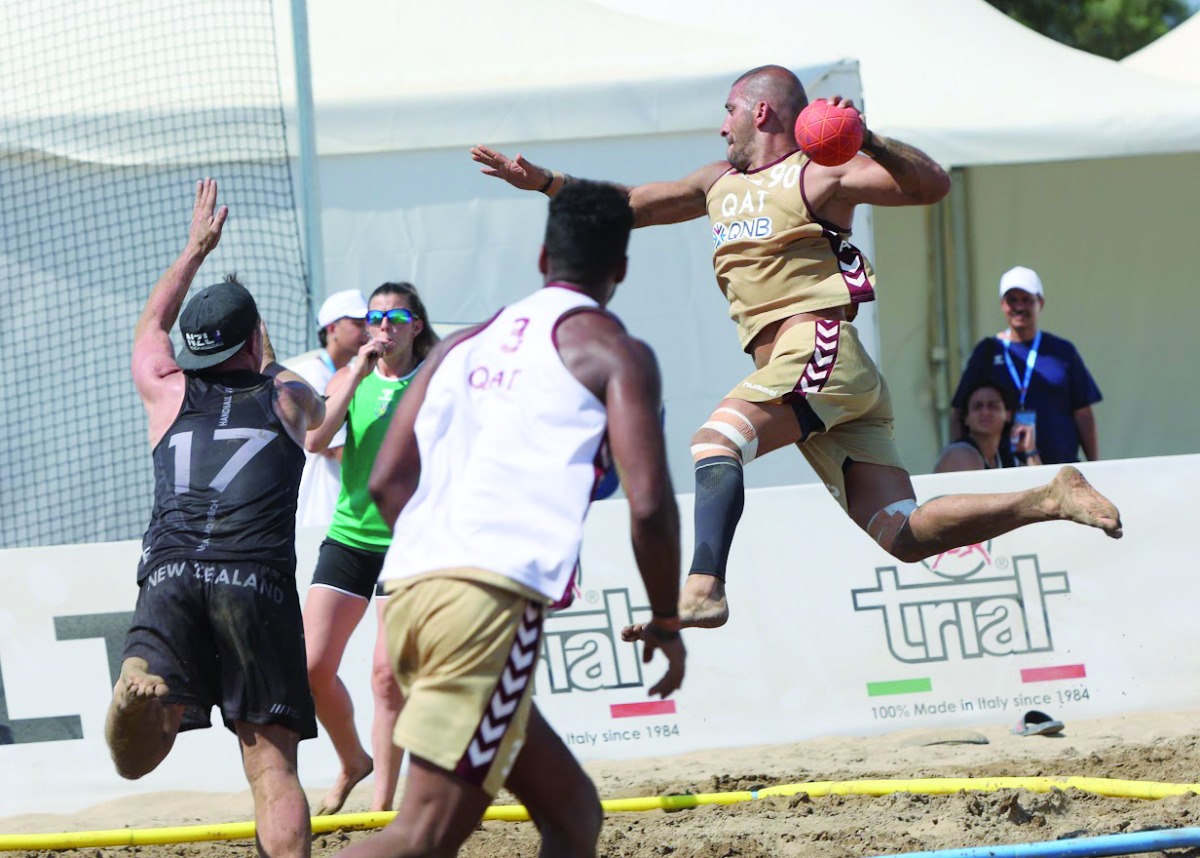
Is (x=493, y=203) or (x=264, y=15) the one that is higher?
(x=264, y=15)

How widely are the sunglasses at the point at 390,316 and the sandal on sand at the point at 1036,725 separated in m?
3.48

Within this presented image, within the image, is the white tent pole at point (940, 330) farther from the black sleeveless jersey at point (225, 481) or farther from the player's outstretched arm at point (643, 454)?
the player's outstretched arm at point (643, 454)

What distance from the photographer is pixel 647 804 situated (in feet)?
20.7

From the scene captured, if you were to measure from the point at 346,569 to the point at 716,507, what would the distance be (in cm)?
192

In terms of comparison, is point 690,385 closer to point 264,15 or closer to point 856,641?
point 856,641

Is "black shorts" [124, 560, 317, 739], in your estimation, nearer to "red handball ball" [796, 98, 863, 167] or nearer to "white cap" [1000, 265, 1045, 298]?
"red handball ball" [796, 98, 863, 167]

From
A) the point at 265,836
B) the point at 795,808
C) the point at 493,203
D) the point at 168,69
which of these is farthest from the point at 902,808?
the point at 168,69

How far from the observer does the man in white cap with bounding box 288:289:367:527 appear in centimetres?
734

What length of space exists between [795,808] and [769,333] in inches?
75.9

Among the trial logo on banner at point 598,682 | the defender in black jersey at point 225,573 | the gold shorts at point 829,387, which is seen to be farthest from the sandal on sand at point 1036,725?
the defender in black jersey at point 225,573

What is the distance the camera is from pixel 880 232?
39.8 ft

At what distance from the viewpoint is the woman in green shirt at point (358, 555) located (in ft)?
21.2

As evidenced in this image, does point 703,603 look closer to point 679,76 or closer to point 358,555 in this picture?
point 358,555

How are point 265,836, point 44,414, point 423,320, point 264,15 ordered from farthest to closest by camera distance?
point 264,15 → point 44,414 → point 423,320 → point 265,836
